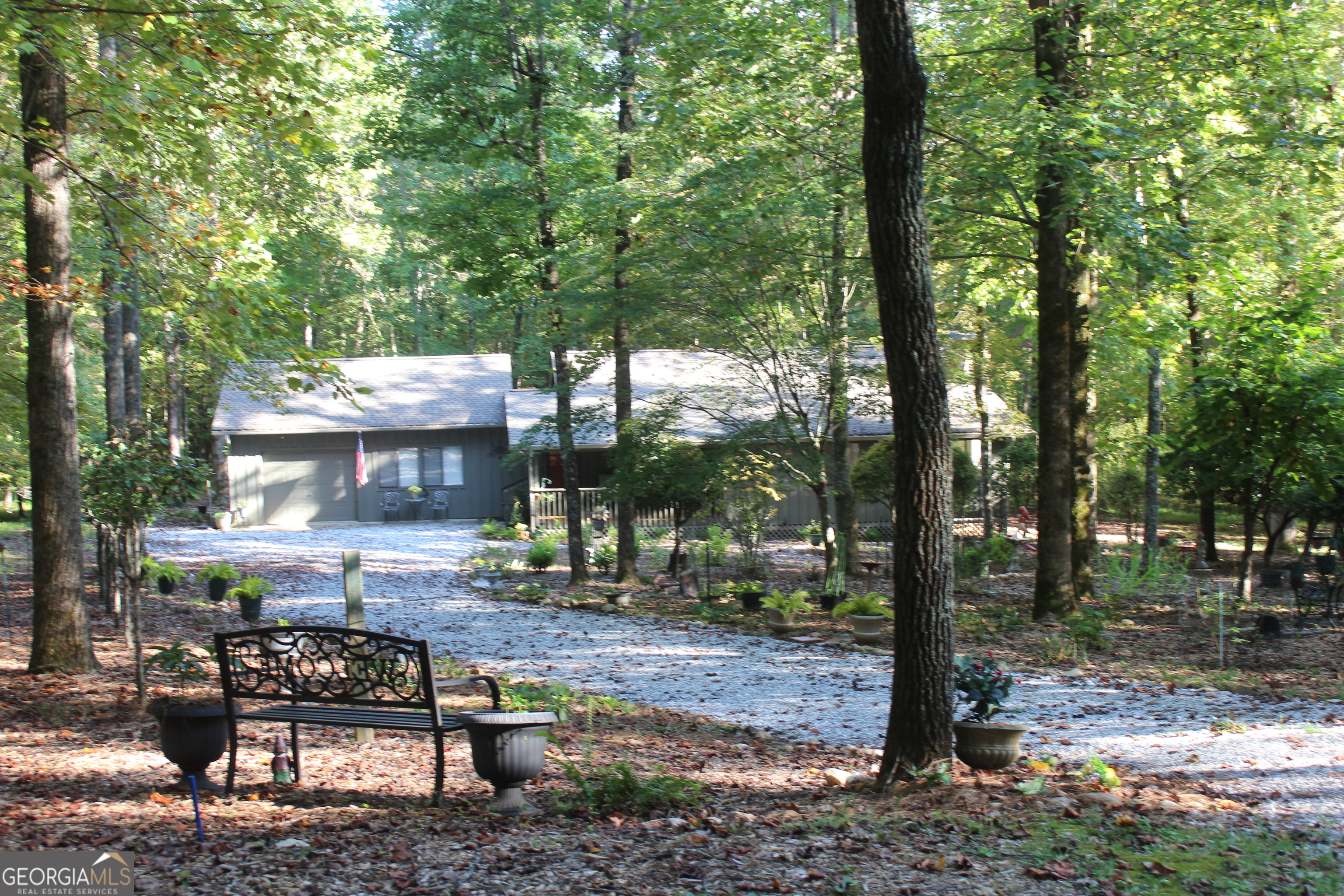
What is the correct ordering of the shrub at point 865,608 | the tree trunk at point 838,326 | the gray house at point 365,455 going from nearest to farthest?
the shrub at point 865,608, the tree trunk at point 838,326, the gray house at point 365,455

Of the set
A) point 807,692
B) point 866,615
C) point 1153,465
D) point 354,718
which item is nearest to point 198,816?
point 354,718

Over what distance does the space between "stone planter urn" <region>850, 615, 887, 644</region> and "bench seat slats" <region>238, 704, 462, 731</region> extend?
24.6 ft

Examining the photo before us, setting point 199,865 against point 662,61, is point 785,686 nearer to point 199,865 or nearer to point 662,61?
point 199,865

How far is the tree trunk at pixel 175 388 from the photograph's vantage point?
81.4ft

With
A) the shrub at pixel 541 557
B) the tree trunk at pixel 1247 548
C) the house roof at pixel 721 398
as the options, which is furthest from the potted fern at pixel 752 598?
the tree trunk at pixel 1247 548

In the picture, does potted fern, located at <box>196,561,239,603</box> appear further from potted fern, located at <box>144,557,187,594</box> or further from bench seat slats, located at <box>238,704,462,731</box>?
bench seat slats, located at <box>238,704,462,731</box>

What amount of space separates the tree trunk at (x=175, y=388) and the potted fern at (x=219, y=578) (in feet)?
35.6

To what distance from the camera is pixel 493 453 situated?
30109 millimetres

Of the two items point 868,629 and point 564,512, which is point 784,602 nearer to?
point 868,629

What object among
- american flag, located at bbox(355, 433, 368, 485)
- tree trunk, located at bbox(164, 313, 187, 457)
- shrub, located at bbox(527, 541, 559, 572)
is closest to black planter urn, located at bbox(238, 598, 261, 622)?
shrub, located at bbox(527, 541, 559, 572)

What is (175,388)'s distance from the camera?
27.2m

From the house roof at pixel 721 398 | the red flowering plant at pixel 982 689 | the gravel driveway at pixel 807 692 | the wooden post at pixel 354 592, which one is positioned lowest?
the gravel driveway at pixel 807 692

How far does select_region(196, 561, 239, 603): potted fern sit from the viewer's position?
1393 cm

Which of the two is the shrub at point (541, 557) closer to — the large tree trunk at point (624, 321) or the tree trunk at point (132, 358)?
the large tree trunk at point (624, 321)
